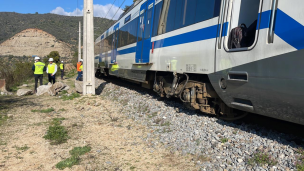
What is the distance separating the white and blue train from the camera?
10.4 feet

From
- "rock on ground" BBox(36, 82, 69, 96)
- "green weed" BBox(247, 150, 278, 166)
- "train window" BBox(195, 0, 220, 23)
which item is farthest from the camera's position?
"rock on ground" BBox(36, 82, 69, 96)

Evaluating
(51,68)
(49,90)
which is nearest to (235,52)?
(49,90)

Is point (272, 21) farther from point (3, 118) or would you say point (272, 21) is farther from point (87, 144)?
point (3, 118)

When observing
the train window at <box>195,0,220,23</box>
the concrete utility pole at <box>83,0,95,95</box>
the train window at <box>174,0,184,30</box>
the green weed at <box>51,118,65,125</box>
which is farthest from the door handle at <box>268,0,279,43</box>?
the concrete utility pole at <box>83,0,95,95</box>

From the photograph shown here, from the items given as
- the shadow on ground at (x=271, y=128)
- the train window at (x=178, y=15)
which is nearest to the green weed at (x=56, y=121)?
the train window at (x=178, y=15)

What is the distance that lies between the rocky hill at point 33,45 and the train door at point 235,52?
56.3 m

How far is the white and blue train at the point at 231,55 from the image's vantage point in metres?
3.16

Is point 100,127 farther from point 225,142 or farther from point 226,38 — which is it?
point 226,38

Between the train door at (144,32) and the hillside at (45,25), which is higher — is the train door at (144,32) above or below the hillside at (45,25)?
below

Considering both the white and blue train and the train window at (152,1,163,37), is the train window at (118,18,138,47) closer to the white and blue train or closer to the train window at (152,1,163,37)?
the white and blue train

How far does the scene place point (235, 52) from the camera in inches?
157

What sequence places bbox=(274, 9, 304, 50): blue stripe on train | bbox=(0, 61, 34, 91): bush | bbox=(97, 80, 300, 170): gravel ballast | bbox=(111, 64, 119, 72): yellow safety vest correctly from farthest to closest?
bbox=(0, 61, 34, 91): bush < bbox=(111, 64, 119, 72): yellow safety vest < bbox=(97, 80, 300, 170): gravel ballast < bbox=(274, 9, 304, 50): blue stripe on train

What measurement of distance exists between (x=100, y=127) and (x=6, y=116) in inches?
113

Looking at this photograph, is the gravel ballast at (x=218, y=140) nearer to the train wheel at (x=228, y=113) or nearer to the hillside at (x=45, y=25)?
the train wheel at (x=228, y=113)
